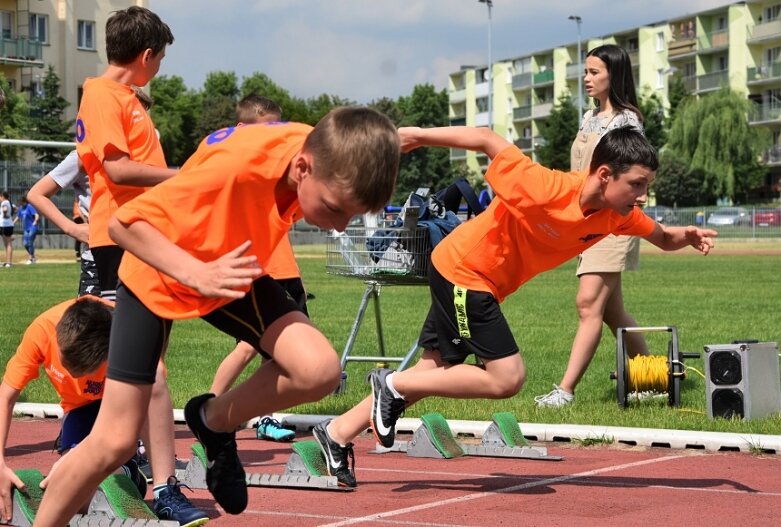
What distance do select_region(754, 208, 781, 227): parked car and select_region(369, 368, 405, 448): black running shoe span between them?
6363 centimetres

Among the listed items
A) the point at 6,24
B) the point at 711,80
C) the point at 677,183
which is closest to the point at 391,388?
the point at 6,24

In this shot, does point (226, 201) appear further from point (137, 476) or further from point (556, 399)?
point (556, 399)

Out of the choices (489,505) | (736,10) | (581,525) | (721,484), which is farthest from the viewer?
(736,10)

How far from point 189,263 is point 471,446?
12.8 ft

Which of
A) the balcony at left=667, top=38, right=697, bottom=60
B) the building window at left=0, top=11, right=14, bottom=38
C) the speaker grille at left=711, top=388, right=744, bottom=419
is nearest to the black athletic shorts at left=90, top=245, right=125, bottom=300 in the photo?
the speaker grille at left=711, top=388, right=744, bottom=419

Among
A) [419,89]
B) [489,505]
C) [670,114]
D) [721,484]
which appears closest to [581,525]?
[489,505]

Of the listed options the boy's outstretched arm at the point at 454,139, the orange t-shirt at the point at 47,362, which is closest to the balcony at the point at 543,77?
the boy's outstretched arm at the point at 454,139

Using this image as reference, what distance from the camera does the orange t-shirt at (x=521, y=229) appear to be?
6.61 m

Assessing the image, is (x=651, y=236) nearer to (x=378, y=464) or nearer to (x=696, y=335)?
(x=378, y=464)

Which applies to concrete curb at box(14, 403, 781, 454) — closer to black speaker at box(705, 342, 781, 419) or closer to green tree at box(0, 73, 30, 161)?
black speaker at box(705, 342, 781, 419)

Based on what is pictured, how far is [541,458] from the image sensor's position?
7.68 m

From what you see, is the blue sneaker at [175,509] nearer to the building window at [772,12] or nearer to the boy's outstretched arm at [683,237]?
the boy's outstretched arm at [683,237]

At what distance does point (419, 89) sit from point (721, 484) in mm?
151675

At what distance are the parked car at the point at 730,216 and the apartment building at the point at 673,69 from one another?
23.2 m
